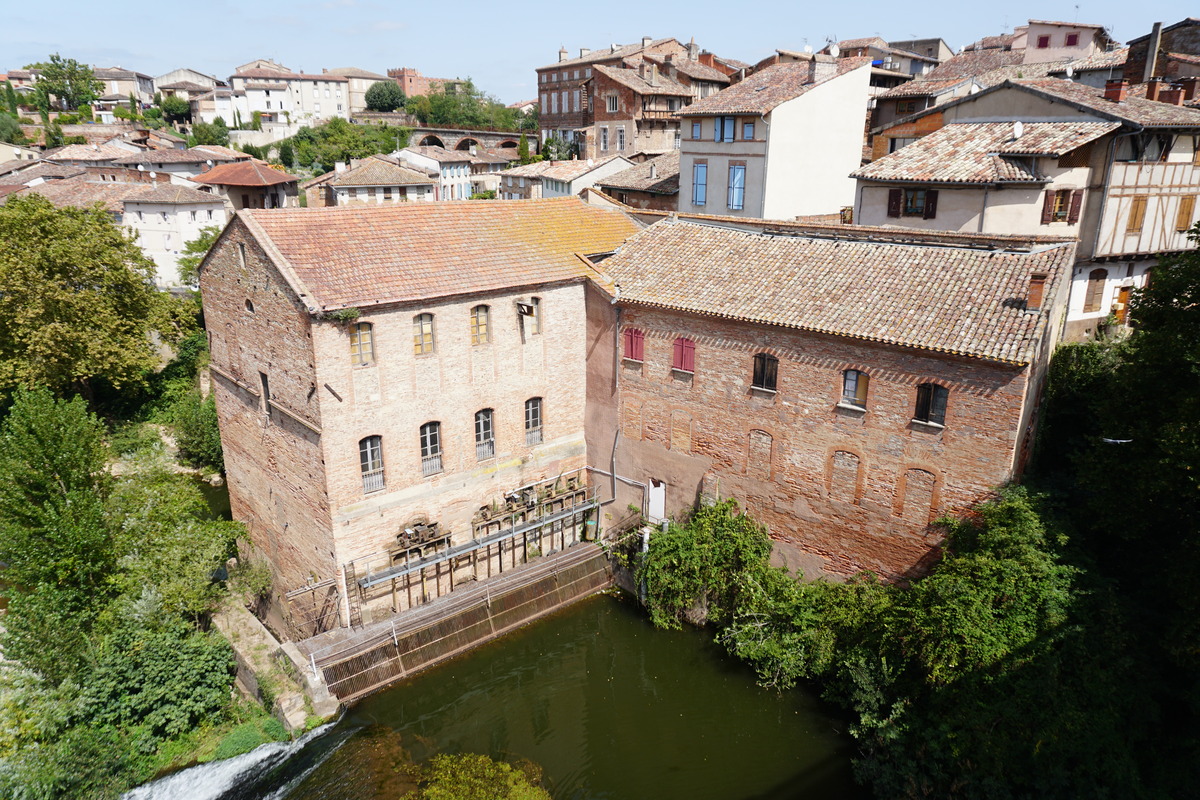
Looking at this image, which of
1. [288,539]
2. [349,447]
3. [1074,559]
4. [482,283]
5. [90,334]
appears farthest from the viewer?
[90,334]

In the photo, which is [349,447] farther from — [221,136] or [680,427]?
[221,136]

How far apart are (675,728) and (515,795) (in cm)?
436

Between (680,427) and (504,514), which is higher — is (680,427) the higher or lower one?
the higher one

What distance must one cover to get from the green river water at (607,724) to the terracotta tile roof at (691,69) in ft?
168

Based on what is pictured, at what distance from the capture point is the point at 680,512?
23.7 metres

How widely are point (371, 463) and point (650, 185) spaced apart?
23.7 metres

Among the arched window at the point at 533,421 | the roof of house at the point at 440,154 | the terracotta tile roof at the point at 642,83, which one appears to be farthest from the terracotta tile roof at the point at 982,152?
the roof of house at the point at 440,154

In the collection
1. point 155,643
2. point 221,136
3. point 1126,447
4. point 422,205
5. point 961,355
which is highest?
point 221,136

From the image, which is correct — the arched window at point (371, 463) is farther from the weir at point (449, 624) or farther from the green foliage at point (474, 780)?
the green foliage at point (474, 780)

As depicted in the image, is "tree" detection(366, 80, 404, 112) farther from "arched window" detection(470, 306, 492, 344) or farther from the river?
the river

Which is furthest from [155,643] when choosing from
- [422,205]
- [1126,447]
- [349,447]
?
[1126,447]

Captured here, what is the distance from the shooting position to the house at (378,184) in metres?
55.1

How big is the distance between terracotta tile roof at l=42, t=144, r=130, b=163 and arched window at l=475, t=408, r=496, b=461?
60.4m

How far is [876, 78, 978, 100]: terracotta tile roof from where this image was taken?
3616cm
